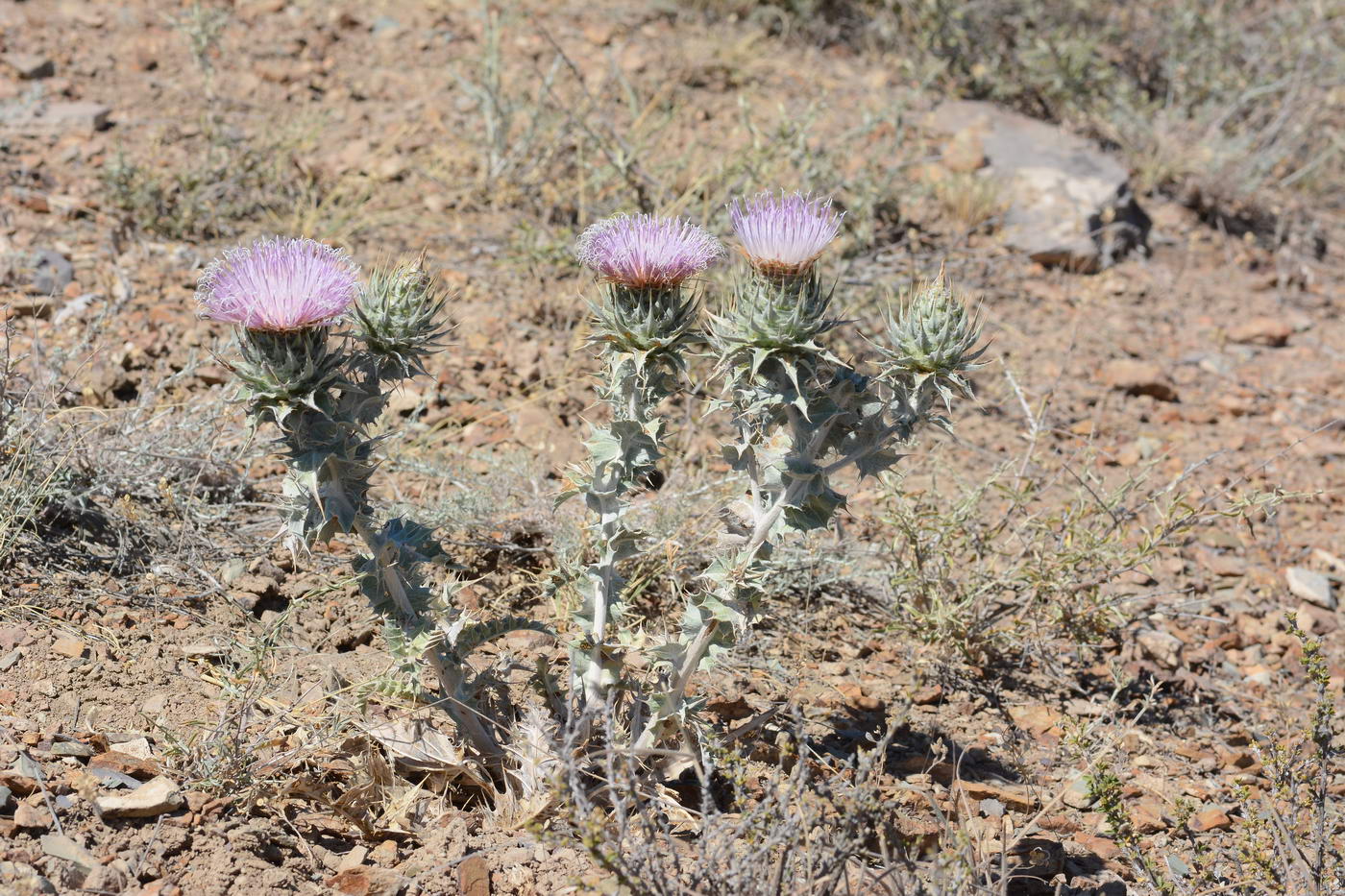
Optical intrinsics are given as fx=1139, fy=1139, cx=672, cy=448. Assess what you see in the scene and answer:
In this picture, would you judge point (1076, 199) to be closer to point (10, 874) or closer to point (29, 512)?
point (29, 512)

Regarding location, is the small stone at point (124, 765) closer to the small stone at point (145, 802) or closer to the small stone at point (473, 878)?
the small stone at point (145, 802)

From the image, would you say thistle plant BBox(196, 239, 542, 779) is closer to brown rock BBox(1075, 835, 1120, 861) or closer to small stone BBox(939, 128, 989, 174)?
brown rock BBox(1075, 835, 1120, 861)

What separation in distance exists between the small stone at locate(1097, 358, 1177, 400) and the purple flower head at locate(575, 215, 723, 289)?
12.8 feet

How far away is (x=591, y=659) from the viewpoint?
3119mm

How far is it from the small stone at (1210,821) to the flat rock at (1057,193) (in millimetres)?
4100

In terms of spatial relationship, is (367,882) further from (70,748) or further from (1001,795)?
(1001,795)

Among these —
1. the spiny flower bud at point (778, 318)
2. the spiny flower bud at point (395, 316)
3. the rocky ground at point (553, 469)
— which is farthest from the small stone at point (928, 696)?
the spiny flower bud at point (395, 316)

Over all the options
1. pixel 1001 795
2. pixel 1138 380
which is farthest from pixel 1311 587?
pixel 1001 795

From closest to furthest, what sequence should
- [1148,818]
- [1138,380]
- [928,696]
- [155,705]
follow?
[155,705], [1148,818], [928,696], [1138,380]

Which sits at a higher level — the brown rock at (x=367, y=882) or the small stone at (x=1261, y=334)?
the brown rock at (x=367, y=882)

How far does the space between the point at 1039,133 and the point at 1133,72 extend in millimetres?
1679

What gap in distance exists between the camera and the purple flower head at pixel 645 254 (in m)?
2.79

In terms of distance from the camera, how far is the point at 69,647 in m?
3.44

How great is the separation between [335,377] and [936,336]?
1434 mm
